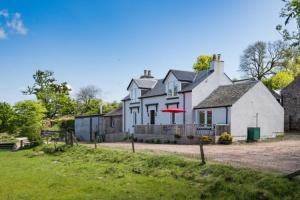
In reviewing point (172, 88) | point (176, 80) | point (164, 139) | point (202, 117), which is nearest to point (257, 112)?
point (202, 117)

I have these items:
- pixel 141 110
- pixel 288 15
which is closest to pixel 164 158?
pixel 288 15

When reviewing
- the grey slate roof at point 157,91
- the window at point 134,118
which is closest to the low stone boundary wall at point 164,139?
the grey slate roof at point 157,91

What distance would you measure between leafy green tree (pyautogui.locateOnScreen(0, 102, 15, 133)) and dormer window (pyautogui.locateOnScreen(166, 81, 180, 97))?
71.2 ft

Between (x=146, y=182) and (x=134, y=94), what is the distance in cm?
2979

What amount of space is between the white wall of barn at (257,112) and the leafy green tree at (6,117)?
97.7ft

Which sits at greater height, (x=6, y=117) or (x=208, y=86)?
(x=208, y=86)

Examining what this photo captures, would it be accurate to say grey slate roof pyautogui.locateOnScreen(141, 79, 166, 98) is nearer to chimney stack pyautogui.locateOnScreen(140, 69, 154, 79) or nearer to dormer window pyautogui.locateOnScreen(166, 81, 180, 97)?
dormer window pyautogui.locateOnScreen(166, 81, 180, 97)

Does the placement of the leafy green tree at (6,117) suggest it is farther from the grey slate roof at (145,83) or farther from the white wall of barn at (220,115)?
the white wall of barn at (220,115)

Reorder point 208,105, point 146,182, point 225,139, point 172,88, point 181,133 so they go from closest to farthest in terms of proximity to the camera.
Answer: point 146,182, point 225,139, point 181,133, point 208,105, point 172,88

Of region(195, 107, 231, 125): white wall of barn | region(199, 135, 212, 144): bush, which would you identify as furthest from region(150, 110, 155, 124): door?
region(199, 135, 212, 144): bush

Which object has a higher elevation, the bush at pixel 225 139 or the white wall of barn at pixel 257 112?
the white wall of barn at pixel 257 112

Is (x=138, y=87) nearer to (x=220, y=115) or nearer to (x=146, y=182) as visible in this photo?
(x=220, y=115)

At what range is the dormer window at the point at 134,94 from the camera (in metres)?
42.7

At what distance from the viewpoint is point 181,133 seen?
3088 centimetres
